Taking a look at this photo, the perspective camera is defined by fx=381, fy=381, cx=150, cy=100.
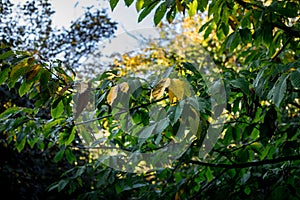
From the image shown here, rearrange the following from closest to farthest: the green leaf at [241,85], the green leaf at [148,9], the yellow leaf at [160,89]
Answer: the yellow leaf at [160,89] < the green leaf at [241,85] < the green leaf at [148,9]

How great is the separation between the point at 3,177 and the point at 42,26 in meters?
1.48

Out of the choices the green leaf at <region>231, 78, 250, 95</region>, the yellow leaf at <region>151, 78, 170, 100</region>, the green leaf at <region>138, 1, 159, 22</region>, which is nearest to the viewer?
the yellow leaf at <region>151, 78, 170, 100</region>

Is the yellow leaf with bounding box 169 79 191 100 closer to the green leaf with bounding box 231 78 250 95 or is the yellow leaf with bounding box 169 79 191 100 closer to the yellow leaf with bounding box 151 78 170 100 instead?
the yellow leaf with bounding box 151 78 170 100

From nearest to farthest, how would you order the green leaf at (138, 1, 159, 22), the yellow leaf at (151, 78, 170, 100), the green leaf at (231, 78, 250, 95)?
the yellow leaf at (151, 78, 170, 100)
the green leaf at (231, 78, 250, 95)
the green leaf at (138, 1, 159, 22)

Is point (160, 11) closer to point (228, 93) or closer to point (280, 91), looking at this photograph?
point (228, 93)

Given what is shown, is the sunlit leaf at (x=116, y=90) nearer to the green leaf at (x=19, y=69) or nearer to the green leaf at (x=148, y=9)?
the green leaf at (x=19, y=69)

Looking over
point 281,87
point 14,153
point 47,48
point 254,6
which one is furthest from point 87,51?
point 281,87

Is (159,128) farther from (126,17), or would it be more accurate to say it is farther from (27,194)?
(27,194)

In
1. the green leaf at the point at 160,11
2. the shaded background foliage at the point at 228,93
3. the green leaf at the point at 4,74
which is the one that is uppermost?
the green leaf at the point at 160,11

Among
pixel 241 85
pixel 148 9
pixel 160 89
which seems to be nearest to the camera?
pixel 160 89

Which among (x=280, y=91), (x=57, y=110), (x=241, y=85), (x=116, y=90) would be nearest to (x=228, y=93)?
(x=241, y=85)

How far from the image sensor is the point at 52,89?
3.20ft

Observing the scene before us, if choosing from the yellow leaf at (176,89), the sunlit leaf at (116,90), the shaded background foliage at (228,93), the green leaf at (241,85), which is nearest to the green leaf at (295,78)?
the shaded background foliage at (228,93)

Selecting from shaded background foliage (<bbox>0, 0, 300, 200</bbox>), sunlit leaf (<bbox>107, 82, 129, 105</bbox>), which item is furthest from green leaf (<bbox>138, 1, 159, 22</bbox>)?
sunlit leaf (<bbox>107, 82, 129, 105</bbox>)
